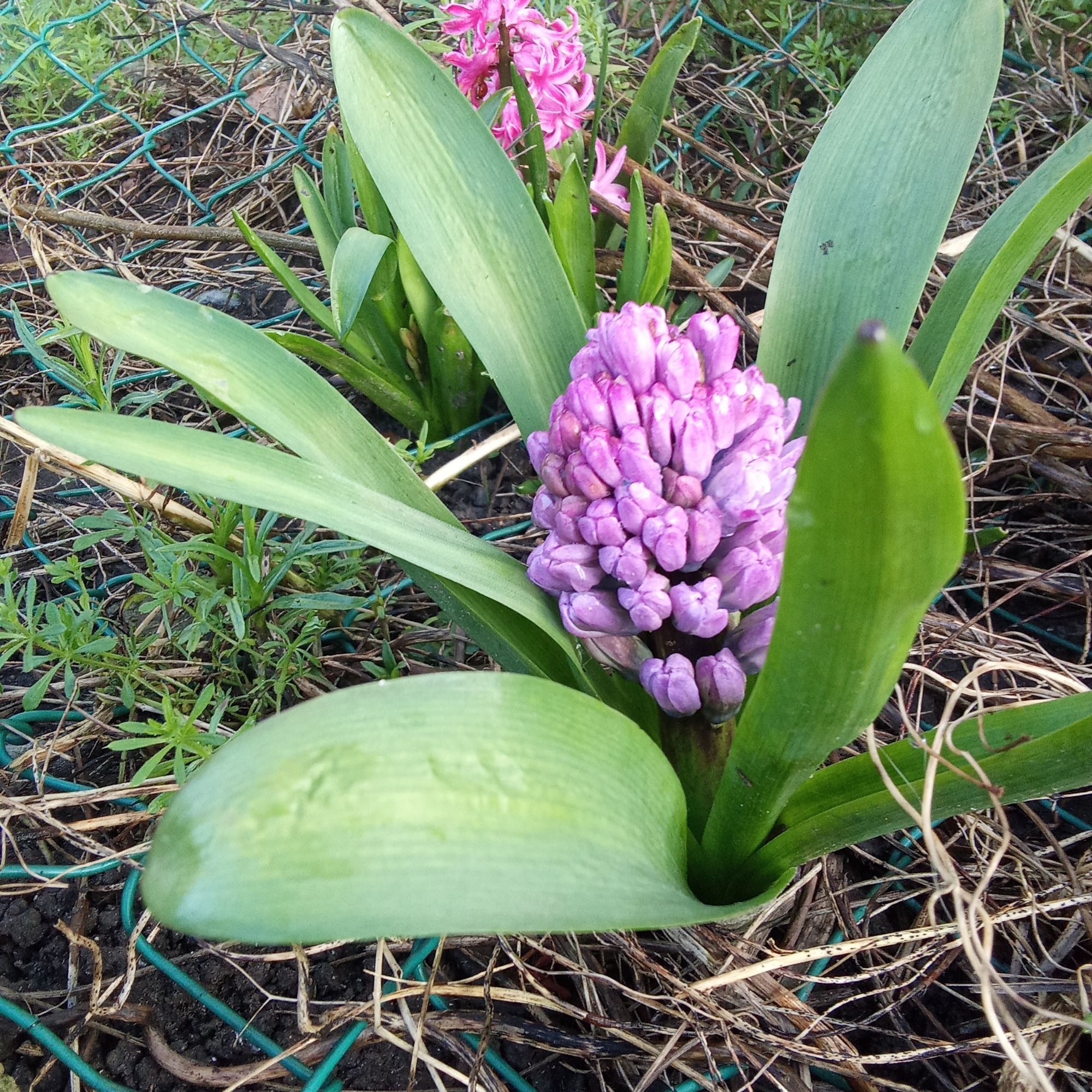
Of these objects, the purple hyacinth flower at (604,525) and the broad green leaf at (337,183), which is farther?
the broad green leaf at (337,183)

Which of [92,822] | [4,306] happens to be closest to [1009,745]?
[92,822]

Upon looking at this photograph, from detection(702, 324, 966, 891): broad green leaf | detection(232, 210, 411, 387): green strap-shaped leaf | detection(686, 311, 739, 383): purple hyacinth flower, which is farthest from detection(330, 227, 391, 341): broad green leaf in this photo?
detection(702, 324, 966, 891): broad green leaf

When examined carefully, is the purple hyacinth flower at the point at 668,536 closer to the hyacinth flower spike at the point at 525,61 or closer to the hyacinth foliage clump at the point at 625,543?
the hyacinth foliage clump at the point at 625,543

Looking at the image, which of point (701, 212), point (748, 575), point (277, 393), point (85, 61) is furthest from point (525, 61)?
point (85, 61)

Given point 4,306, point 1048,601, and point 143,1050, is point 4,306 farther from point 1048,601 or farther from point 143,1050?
point 1048,601

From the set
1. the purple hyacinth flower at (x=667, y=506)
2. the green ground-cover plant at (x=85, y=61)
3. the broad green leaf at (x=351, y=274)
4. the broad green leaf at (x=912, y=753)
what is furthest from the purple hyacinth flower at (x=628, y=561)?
the green ground-cover plant at (x=85, y=61)

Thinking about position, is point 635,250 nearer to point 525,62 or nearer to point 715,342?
point 525,62
